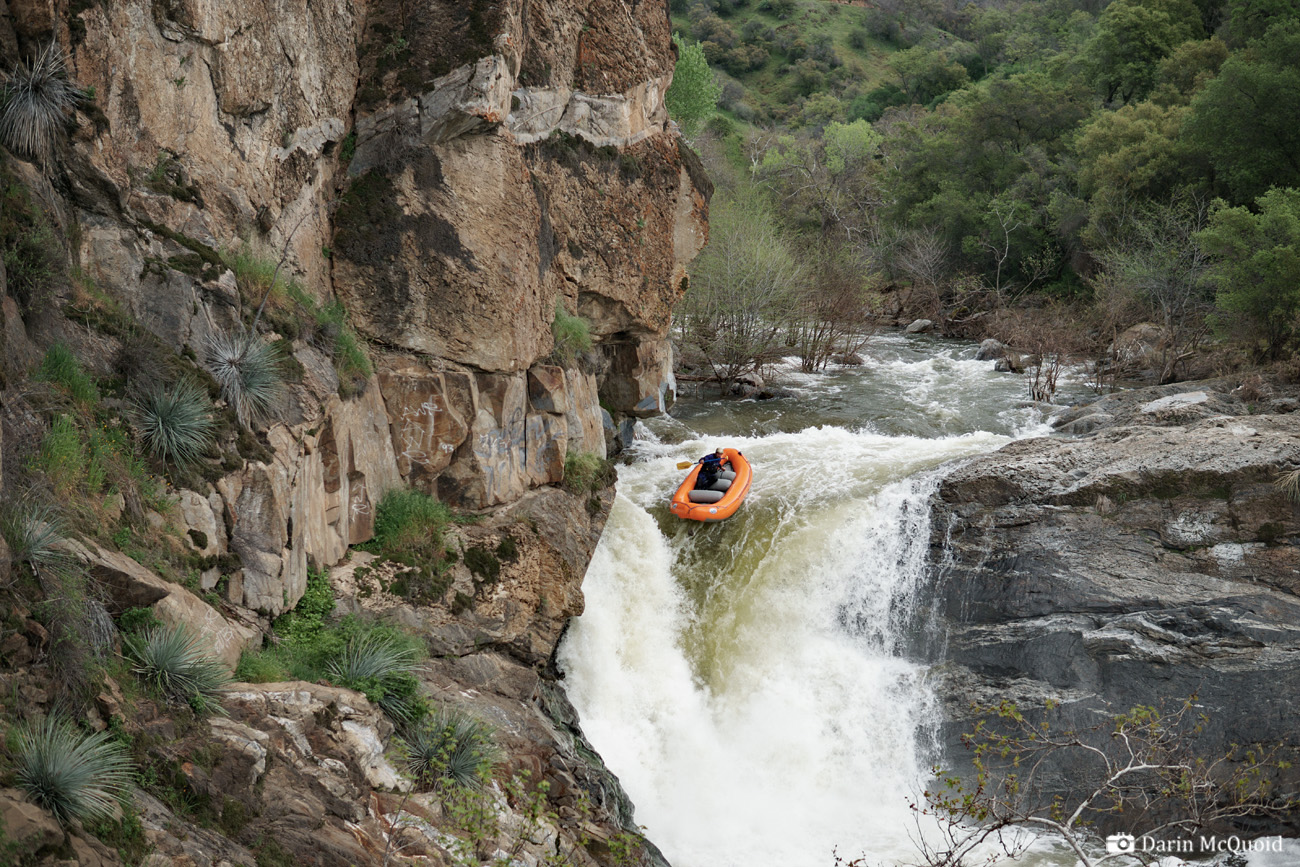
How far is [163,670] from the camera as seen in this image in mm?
5430

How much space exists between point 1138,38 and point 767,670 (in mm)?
30629

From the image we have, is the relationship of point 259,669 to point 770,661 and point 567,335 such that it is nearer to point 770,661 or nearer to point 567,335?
point 770,661

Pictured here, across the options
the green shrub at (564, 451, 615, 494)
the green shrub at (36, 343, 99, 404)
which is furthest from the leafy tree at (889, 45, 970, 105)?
the green shrub at (36, 343, 99, 404)

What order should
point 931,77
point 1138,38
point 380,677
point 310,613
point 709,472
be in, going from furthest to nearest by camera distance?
point 931,77
point 1138,38
point 709,472
point 310,613
point 380,677

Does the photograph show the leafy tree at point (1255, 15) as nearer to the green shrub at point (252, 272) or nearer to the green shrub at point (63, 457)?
the green shrub at point (252, 272)

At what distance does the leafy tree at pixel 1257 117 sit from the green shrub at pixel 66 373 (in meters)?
24.8

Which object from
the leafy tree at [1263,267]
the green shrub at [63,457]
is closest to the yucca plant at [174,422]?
the green shrub at [63,457]

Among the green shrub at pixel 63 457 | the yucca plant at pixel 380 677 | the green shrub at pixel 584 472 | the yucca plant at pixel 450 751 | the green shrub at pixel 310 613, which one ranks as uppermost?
the green shrub at pixel 63 457

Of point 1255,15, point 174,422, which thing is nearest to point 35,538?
point 174,422

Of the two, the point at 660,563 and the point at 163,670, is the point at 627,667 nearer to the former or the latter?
the point at 660,563

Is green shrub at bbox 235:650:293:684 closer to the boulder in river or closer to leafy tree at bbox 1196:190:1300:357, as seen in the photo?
leafy tree at bbox 1196:190:1300:357

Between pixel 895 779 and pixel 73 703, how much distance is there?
927 cm

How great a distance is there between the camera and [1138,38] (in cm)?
3194

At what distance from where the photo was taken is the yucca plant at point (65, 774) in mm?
4047
